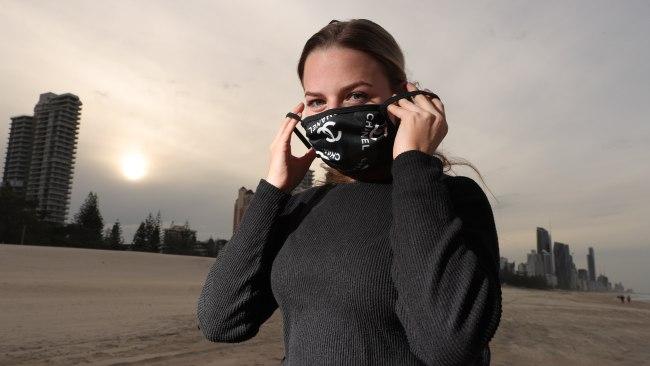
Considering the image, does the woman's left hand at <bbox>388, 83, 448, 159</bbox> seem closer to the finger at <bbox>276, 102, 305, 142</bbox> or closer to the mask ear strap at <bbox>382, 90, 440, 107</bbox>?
the mask ear strap at <bbox>382, 90, 440, 107</bbox>

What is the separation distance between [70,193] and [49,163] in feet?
24.2

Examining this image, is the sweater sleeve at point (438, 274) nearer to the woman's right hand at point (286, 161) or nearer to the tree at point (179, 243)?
the woman's right hand at point (286, 161)

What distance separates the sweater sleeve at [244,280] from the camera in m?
1.71

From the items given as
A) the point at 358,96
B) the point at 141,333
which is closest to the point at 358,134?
the point at 358,96

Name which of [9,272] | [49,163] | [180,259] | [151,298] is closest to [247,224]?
[151,298]

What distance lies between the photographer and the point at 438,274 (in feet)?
4.09

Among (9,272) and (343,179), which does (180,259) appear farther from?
(343,179)

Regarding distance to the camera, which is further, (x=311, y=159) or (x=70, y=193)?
(x=70, y=193)

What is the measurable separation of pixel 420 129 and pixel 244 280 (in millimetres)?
→ 857

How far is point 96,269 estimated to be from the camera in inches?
936

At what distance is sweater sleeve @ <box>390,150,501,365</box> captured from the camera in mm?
1217

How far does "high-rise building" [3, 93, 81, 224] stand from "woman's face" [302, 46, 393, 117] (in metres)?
94.4

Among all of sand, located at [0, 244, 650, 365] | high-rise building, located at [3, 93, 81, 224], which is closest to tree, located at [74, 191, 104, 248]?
high-rise building, located at [3, 93, 81, 224]

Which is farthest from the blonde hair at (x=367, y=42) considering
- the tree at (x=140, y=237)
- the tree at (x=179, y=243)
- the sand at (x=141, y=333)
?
the tree at (x=140, y=237)
